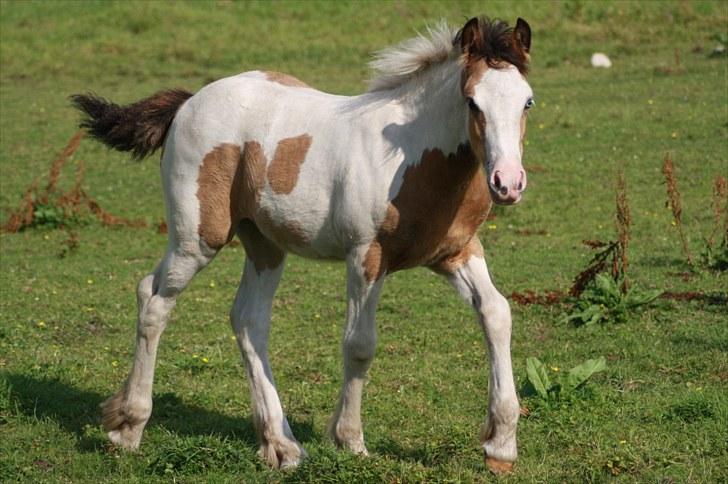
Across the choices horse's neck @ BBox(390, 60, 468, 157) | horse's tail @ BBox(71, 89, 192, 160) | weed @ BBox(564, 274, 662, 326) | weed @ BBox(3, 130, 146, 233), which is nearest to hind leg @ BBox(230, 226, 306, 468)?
horse's tail @ BBox(71, 89, 192, 160)

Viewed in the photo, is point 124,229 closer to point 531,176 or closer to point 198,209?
point 531,176

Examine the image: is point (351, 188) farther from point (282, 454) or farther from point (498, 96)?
point (282, 454)

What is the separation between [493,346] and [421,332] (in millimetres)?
2973

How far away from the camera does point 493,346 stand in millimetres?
5562

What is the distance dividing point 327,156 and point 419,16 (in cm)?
2034

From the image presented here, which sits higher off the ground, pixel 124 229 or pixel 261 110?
pixel 261 110

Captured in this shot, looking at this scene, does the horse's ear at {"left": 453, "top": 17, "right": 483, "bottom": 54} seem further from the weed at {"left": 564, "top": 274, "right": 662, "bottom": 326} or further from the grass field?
the weed at {"left": 564, "top": 274, "right": 662, "bottom": 326}

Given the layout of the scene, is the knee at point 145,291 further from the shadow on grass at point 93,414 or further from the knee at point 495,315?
the knee at point 495,315

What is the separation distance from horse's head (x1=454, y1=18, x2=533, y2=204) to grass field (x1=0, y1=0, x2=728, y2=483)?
142 centimetres

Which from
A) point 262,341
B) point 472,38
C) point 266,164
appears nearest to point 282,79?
point 266,164

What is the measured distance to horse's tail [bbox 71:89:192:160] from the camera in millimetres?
6633

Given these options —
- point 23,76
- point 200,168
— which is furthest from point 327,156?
point 23,76

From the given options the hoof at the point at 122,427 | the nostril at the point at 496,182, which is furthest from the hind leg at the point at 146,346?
the nostril at the point at 496,182

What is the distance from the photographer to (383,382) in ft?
23.9
